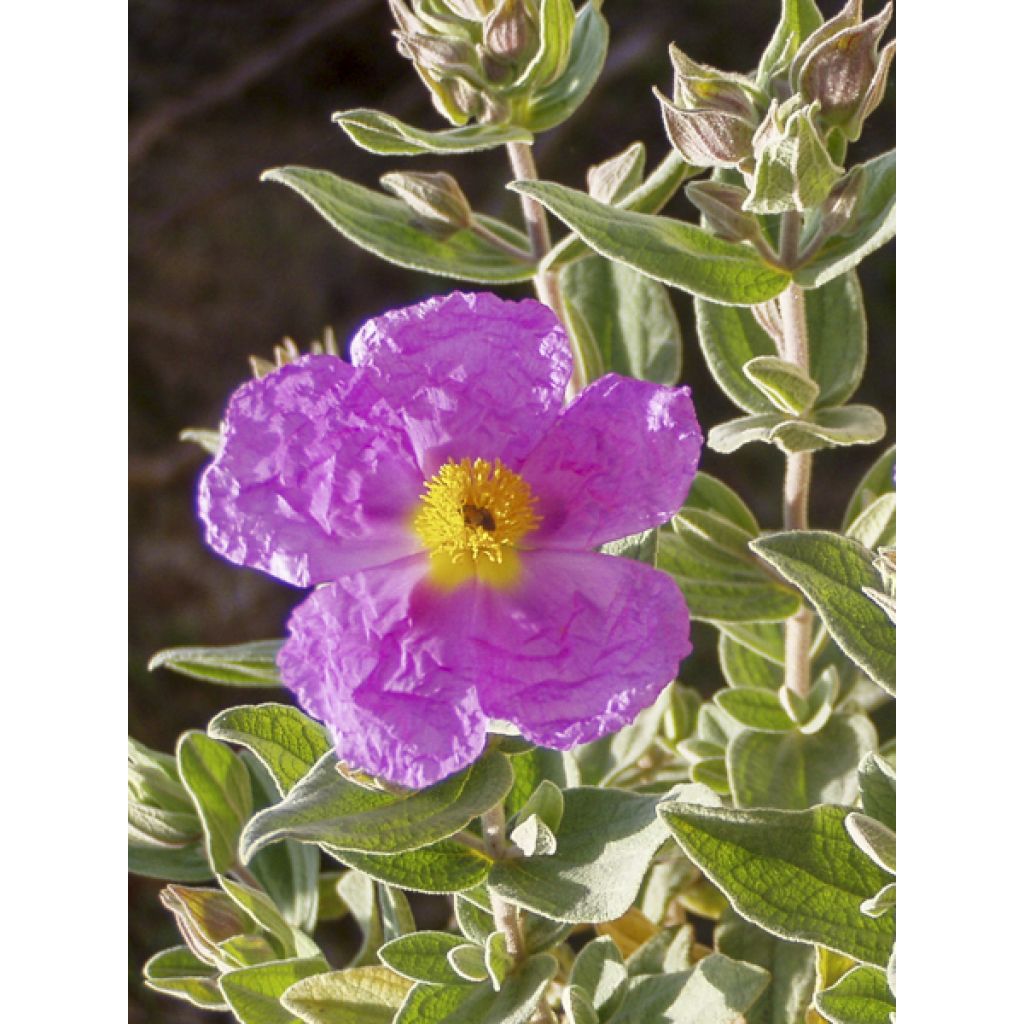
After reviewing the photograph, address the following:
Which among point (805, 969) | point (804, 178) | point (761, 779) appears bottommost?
point (805, 969)

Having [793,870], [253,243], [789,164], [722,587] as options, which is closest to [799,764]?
[722,587]

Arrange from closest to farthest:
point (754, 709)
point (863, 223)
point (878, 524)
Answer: point (863, 223), point (878, 524), point (754, 709)

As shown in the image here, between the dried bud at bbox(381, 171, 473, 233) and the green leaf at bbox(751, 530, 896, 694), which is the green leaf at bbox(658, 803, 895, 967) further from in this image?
the dried bud at bbox(381, 171, 473, 233)

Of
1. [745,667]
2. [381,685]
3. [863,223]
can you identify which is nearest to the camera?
[381,685]

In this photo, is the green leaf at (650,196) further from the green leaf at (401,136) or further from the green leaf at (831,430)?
the green leaf at (831,430)

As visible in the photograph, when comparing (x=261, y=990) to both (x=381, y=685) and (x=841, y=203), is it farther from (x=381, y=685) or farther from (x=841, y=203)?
(x=841, y=203)

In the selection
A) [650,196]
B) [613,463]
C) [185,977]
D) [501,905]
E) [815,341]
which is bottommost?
[185,977]
